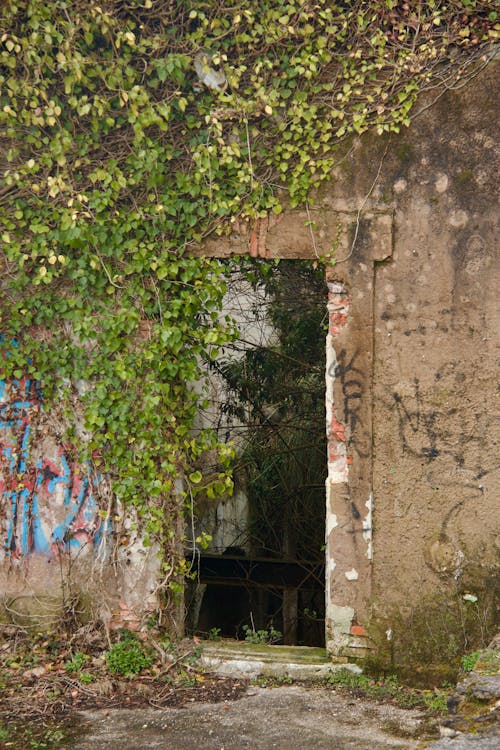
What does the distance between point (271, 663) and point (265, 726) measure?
772 millimetres

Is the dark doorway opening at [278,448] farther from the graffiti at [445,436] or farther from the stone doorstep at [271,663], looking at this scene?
the graffiti at [445,436]

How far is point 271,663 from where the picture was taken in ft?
17.6

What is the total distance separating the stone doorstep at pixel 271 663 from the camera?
5277 millimetres

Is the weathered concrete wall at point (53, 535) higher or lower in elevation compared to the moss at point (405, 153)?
lower

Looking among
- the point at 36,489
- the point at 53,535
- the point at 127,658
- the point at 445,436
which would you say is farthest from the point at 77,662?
the point at 445,436

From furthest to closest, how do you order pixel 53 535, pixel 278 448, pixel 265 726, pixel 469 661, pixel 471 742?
pixel 278 448 < pixel 53 535 < pixel 469 661 < pixel 265 726 < pixel 471 742

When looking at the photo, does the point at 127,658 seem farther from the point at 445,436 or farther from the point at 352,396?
the point at 445,436

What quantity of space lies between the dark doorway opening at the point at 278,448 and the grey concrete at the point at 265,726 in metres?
3.05

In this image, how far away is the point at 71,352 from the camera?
5.53 metres

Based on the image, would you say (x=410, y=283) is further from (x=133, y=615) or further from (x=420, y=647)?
(x=133, y=615)

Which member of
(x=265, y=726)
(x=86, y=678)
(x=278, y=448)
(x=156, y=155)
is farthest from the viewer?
(x=278, y=448)

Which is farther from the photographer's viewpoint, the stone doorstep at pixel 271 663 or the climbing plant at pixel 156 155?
the stone doorstep at pixel 271 663

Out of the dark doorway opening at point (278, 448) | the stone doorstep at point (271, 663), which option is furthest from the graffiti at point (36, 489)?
the dark doorway opening at point (278, 448)

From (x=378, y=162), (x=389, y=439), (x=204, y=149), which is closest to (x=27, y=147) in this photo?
(x=204, y=149)
